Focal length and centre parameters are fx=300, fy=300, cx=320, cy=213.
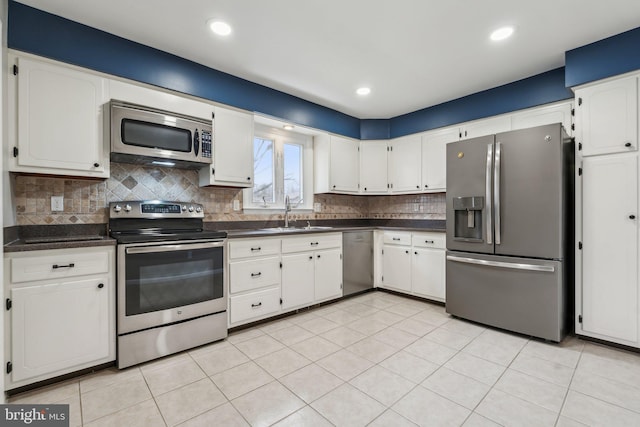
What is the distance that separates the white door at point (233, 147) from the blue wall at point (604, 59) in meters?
2.92

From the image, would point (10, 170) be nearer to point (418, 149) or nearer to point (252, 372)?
point (252, 372)

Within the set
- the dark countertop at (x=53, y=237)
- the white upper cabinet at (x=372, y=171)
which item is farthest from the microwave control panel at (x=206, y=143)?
the white upper cabinet at (x=372, y=171)

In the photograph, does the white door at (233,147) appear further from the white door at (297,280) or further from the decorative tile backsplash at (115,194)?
the white door at (297,280)

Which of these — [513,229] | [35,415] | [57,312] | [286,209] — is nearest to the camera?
[35,415]

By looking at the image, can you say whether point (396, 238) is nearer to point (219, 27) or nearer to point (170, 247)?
point (170, 247)

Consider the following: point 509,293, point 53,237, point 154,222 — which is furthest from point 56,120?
point 509,293

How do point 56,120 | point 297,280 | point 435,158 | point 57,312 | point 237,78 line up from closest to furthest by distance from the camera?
point 57,312 < point 56,120 < point 237,78 < point 297,280 < point 435,158

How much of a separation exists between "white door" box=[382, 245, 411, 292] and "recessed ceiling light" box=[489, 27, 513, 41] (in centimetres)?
228

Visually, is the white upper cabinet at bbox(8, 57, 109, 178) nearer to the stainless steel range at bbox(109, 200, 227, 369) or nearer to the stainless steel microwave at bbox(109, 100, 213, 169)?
the stainless steel microwave at bbox(109, 100, 213, 169)

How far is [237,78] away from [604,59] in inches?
125

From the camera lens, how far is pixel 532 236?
2.57m

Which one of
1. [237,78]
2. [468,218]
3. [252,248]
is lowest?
[252,248]

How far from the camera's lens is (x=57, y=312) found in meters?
1.88

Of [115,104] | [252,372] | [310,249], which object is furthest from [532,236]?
[115,104]
